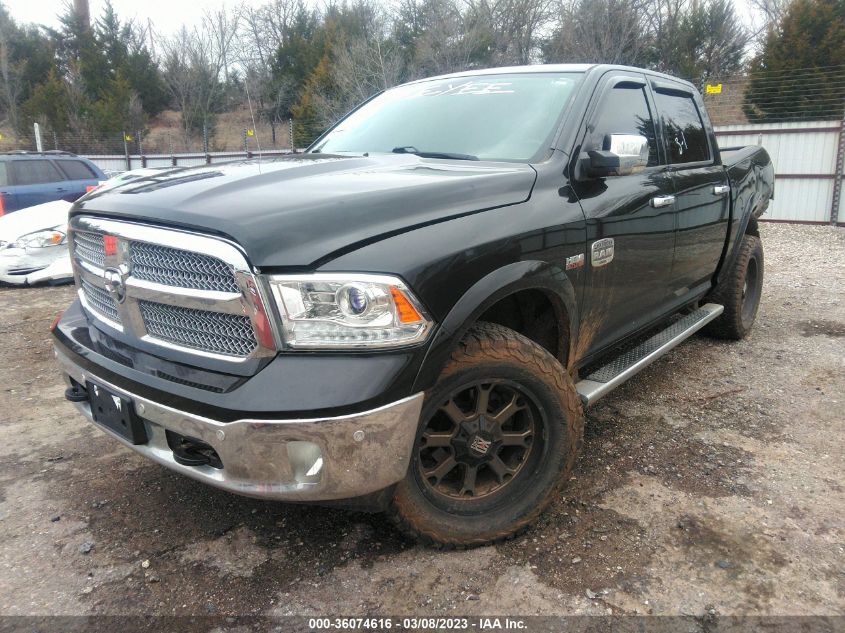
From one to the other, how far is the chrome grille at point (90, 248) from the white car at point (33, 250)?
5.60m

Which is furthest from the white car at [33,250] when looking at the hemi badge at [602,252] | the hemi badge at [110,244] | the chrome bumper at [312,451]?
the chrome bumper at [312,451]

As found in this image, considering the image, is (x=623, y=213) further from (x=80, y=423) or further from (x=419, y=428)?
(x=80, y=423)

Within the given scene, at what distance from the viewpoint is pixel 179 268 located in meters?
2.10

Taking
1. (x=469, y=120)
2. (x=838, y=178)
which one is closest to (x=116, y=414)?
Result: (x=469, y=120)

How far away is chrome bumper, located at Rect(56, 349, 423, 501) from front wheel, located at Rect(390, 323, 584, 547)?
146 millimetres

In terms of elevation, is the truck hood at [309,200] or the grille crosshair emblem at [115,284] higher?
the truck hood at [309,200]

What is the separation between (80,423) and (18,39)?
4413 centimetres

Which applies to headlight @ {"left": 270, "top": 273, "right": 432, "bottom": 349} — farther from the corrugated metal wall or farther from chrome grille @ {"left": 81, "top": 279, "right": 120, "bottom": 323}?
the corrugated metal wall

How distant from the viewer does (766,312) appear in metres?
6.06

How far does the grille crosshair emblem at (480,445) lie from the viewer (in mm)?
2355

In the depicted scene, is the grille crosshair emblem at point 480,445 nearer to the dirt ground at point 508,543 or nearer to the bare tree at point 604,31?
the dirt ground at point 508,543

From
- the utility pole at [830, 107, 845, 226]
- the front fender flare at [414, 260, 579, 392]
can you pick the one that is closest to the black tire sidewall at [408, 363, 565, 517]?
the front fender flare at [414, 260, 579, 392]

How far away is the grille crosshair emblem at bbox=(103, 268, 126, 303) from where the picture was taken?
2.26m

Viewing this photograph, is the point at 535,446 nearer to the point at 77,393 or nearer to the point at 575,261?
the point at 575,261
